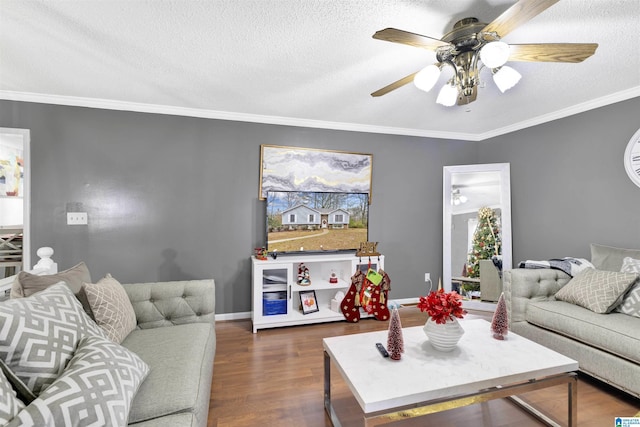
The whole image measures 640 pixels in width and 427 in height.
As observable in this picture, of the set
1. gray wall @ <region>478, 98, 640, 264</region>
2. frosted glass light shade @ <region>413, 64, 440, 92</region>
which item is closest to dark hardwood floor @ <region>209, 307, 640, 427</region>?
gray wall @ <region>478, 98, 640, 264</region>

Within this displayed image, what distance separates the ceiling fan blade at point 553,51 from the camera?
150cm

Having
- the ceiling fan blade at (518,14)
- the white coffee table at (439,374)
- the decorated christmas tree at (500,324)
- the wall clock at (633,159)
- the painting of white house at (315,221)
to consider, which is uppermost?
the ceiling fan blade at (518,14)

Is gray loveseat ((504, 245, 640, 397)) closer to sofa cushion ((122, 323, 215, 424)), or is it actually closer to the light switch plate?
sofa cushion ((122, 323, 215, 424))

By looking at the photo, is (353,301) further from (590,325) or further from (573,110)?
(573,110)

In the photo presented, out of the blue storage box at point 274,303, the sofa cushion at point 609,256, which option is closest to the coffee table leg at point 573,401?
the sofa cushion at point 609,256

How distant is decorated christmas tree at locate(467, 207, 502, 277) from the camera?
12.5 feet

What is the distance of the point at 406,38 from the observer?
4.89ft

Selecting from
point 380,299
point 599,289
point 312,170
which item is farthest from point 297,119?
point 599,289

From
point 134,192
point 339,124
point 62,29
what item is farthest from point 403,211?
point 62,29

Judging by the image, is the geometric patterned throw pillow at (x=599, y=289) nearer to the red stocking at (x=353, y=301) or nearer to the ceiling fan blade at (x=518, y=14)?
the red stocking at (x=353, y=301)

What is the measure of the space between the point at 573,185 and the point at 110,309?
4.23 meters

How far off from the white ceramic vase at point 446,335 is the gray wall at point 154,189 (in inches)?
87.0

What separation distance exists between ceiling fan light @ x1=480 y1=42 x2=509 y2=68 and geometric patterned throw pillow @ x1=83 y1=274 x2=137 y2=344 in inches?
93.4

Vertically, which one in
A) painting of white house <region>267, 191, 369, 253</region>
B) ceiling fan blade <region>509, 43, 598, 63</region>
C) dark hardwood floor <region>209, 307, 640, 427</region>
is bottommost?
dark hardwood floor <region>209, 307, 640, 427</region>
